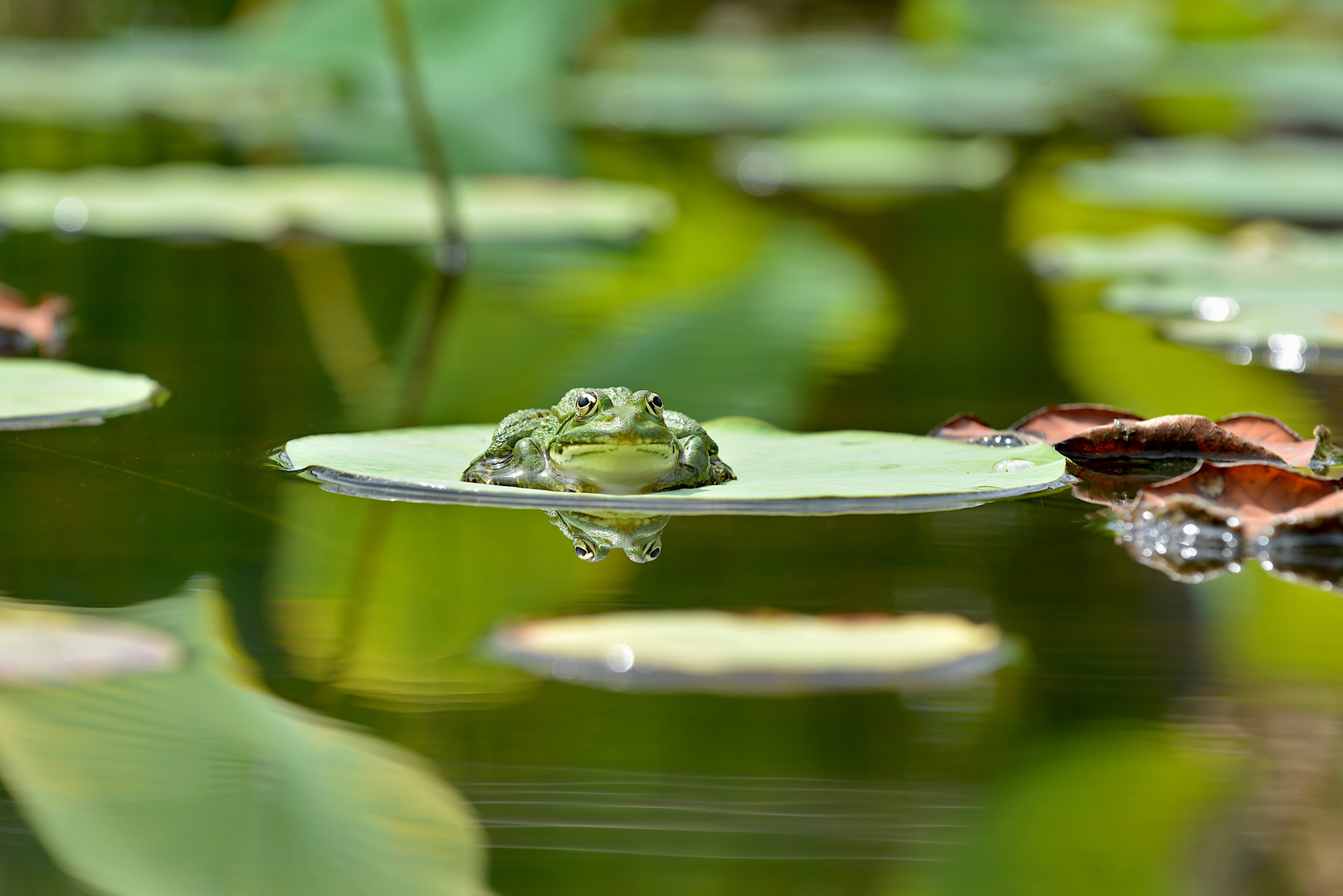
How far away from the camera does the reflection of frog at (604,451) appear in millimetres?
1913

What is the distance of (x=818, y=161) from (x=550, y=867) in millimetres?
5802

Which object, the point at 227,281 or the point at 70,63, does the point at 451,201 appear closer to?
the point at 227,281

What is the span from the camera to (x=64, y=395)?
243 centimetres

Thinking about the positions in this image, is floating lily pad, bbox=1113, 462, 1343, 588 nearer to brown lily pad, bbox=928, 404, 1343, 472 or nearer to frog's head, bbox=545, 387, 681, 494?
→ brown lily pad, bbox=928, 404, 1343, 472

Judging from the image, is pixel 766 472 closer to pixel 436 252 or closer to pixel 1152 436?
pixel 1152 436

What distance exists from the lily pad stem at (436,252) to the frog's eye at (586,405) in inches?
22.3

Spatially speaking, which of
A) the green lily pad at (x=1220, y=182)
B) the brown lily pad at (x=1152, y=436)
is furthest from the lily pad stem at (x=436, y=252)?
the green lily pad at (x=1220, y=182)

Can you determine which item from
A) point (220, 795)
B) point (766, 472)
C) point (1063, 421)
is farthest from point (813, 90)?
point (220, 795)

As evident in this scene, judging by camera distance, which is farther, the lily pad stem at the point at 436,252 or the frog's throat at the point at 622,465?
the lily pad stem at the point at 436,252

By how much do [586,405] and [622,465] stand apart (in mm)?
103

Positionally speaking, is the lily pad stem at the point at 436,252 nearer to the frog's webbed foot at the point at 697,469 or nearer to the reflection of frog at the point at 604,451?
the reflection of frog at the point at 604,451

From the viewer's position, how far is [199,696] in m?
1.42

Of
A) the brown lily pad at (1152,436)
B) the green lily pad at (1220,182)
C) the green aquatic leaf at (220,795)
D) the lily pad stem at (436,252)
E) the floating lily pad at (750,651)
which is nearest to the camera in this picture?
the green aquatic leaf at (220,795)

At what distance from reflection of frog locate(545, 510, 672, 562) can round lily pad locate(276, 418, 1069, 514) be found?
1.7 inches
